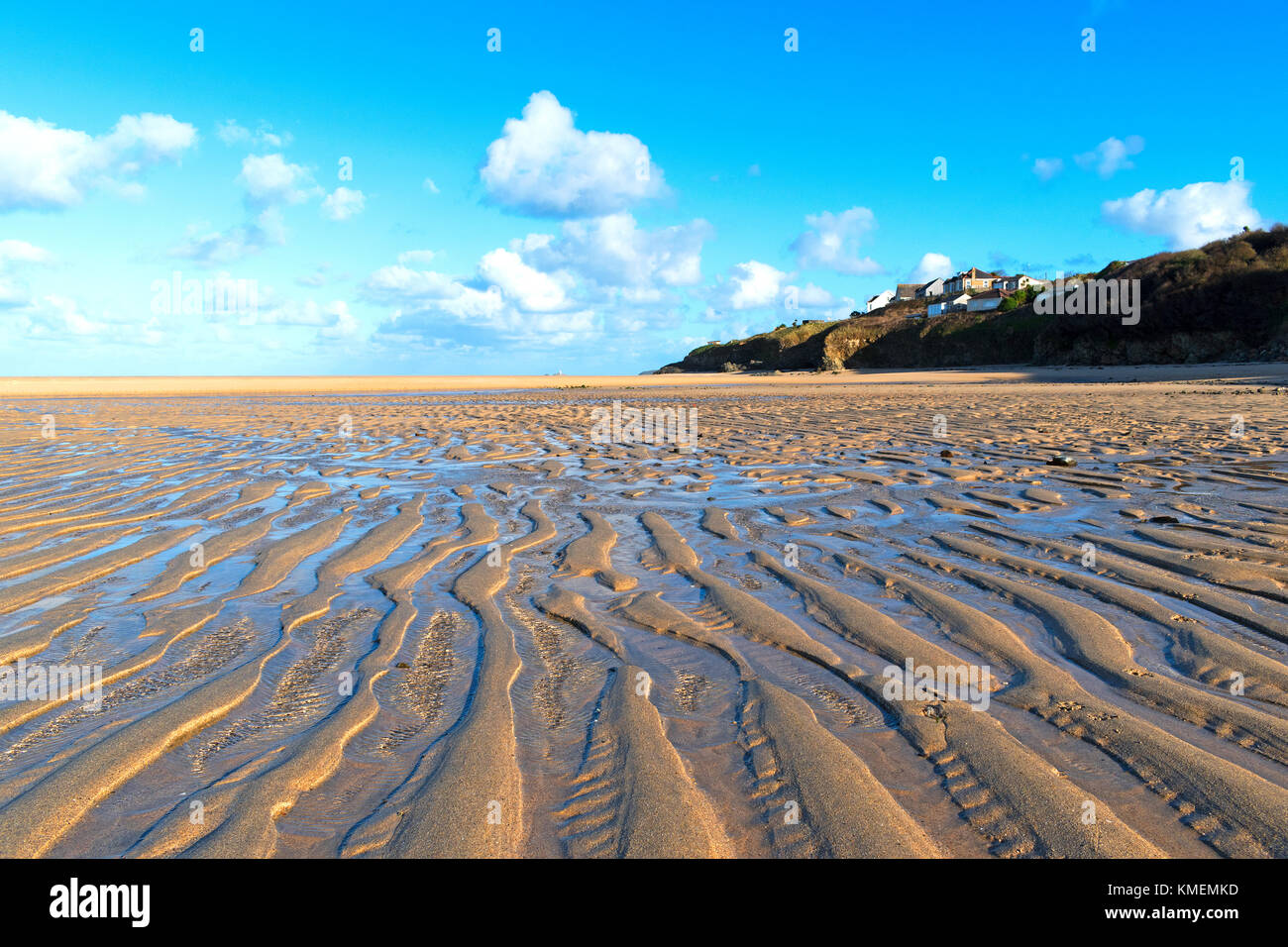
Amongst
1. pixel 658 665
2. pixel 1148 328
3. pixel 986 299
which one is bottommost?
pixel 658 665

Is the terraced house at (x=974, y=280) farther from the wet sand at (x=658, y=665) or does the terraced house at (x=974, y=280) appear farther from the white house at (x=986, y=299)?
the wet sand at (x=658, y=665)

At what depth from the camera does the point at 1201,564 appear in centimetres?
446

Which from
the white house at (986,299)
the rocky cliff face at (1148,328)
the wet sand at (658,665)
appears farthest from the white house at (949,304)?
the wet sand at (658,665)

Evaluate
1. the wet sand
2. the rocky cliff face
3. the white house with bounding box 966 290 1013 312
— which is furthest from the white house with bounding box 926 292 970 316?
the wet sand

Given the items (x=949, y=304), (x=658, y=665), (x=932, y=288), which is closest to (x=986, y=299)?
(x=949, y=304)

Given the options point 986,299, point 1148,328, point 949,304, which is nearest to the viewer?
point 1148,328

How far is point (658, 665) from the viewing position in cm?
341

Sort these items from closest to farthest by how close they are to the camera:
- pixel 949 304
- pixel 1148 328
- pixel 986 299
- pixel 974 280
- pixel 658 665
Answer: pixel 658 665, pixel 1148 328, pixel 986 299, pixel 949 304, pixel 974 280

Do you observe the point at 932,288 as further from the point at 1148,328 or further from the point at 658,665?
the point at 658,665

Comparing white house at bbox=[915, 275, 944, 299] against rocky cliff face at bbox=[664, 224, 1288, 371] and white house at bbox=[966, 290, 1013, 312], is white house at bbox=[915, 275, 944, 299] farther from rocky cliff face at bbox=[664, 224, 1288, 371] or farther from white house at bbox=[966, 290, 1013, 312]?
rocky cliff face at bbox=[664, 224, 1288, 371]

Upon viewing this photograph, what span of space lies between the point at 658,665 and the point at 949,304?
2839 inches

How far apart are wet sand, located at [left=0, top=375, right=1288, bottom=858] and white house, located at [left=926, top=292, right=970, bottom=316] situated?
62117 mm

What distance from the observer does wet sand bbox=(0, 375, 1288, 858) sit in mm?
2205
